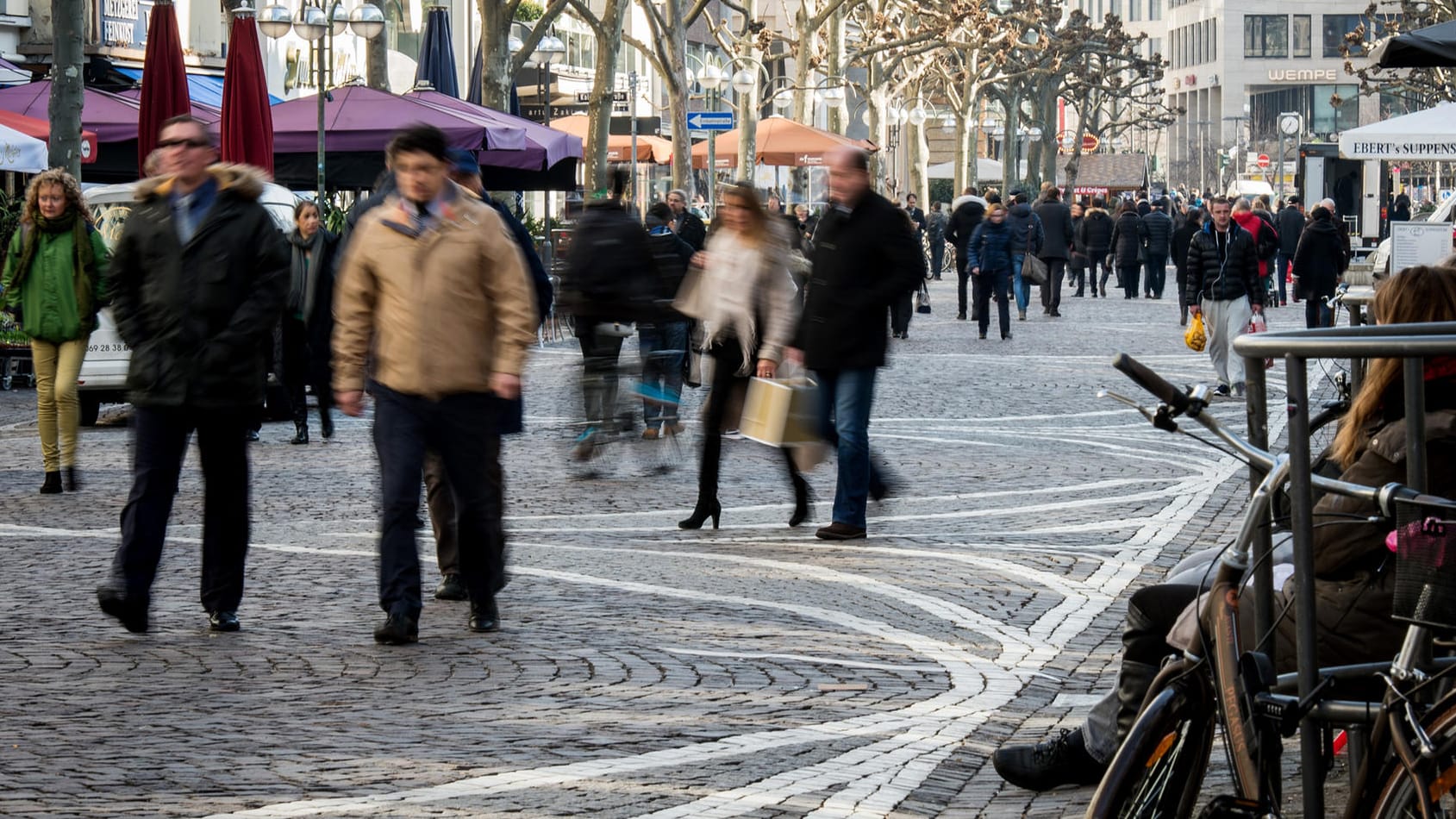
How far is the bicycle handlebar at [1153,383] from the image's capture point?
13.0 feet

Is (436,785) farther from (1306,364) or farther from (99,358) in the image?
(99,358)

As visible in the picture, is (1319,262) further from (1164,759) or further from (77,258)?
(1164,759)

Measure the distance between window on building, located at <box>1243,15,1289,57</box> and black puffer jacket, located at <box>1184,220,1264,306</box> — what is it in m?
120

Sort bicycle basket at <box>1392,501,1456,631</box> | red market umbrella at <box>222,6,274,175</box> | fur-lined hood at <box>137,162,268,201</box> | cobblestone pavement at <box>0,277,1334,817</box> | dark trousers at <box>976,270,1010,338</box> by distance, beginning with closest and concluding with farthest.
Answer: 1. bicycle basket at <box>1392,501,1456,631</box>
2. cobblestone pavement at <box>0,277,1334,817</box>
3. fur-lined hood at <box>137,162,268,201</box>
4. red market umbrella at <box>222,6,274,175</box>
5. dark trousers at <box>976,270,1010,338</box>

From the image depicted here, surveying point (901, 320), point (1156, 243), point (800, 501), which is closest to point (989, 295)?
point (901, 320)

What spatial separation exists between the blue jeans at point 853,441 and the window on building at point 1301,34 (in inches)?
5094

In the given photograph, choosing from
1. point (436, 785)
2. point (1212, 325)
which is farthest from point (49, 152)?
point (436, 785)

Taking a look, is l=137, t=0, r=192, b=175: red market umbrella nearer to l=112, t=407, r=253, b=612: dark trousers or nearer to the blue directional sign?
l=112, t=407, r=253, b=612: dark trousers

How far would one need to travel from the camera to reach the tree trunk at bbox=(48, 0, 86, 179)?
63.3 feet

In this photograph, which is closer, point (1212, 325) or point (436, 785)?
point (436, 785)

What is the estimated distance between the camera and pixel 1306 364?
423 cm

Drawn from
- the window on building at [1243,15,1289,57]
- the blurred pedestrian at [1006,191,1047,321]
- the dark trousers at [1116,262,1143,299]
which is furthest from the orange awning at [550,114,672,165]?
the window on building at [1243,15,1289,57]

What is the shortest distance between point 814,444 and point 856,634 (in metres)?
2.95

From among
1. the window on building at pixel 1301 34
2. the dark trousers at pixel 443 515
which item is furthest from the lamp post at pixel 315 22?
the window on building at pixel 1301 34
